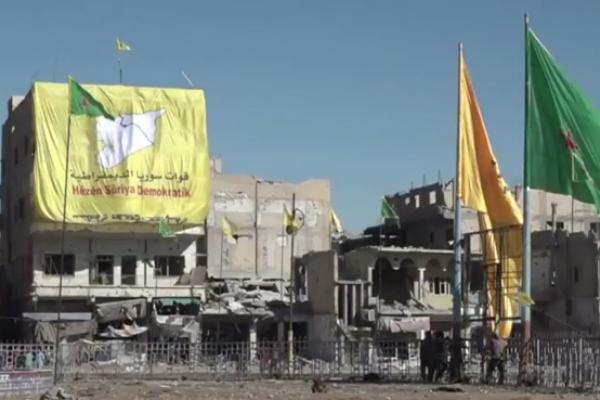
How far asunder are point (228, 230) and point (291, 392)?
141ft

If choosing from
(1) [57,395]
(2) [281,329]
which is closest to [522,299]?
(1) [57,395]

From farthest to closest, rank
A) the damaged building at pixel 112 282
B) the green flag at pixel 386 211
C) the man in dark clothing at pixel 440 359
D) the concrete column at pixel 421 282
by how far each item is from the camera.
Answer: the green flag at pixel 386 211 < the concrete column at pixel 421 282 < the damaged building at pixel 112 282 < the man in dark clothing at pixel 440 359

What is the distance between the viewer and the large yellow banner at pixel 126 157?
6750 centimetres

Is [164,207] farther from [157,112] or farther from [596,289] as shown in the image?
[596,289]

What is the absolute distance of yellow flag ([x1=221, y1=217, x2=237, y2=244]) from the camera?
7639 centimetres

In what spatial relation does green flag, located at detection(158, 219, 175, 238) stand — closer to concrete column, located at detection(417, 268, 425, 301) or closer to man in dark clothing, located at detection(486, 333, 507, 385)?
concrete column, located at detection(417, 268, 425, 301)

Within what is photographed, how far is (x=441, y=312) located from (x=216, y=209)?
16695 mm

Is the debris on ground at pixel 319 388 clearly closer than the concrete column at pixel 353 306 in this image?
Yes

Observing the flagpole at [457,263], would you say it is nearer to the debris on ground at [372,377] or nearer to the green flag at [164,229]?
the debris on ground at [372,377]

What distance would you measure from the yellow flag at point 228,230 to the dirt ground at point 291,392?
38429mm

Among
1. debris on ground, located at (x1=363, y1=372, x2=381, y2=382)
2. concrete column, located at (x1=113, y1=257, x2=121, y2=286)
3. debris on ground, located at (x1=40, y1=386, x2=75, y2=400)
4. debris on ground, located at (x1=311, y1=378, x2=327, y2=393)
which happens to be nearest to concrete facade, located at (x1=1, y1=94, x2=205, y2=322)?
concrete column, located at (x1=113, y1=257, x2=121, y2=286)

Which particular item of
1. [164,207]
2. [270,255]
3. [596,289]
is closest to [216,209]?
[270,255]

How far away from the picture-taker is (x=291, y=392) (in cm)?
3331

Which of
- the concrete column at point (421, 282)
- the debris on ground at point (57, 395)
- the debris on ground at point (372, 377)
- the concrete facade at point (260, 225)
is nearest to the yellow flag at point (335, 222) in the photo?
the concrete facade at point (260, 225)
